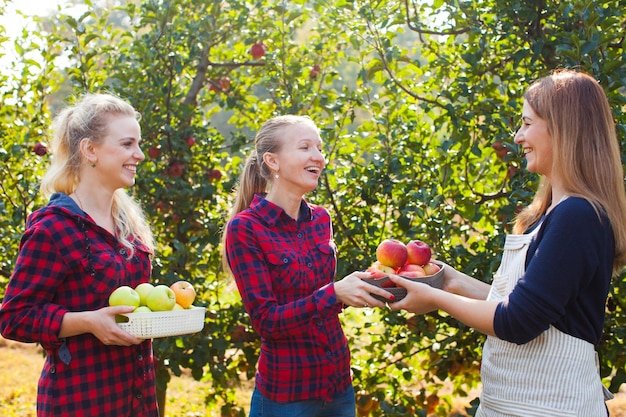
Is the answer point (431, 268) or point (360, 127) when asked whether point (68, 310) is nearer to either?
point (431, 268)

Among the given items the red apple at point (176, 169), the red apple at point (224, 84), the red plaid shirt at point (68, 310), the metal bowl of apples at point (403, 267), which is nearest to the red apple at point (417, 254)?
the metal bowl of apples at point (403, 267)

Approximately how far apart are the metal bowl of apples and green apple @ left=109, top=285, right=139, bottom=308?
0.68 m

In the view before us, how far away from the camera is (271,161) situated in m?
2.52

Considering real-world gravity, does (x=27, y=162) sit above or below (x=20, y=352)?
above

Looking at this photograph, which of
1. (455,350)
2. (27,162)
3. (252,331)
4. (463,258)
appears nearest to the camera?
(463,258)

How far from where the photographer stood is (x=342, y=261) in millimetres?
3381

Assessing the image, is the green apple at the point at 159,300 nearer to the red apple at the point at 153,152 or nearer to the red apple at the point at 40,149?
the red apple at the point at 153,152

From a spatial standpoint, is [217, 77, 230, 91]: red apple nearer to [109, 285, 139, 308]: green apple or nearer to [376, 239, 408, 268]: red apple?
[376, 239, 408, 268]: red apple

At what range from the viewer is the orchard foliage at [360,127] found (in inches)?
124

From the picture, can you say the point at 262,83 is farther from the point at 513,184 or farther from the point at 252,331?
the point at 513,184

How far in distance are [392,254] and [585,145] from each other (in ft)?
2.31

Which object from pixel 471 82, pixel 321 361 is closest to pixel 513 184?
pixel 471 82

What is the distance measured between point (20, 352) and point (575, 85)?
19.5ft

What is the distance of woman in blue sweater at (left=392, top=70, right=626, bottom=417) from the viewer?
177 centimetres
